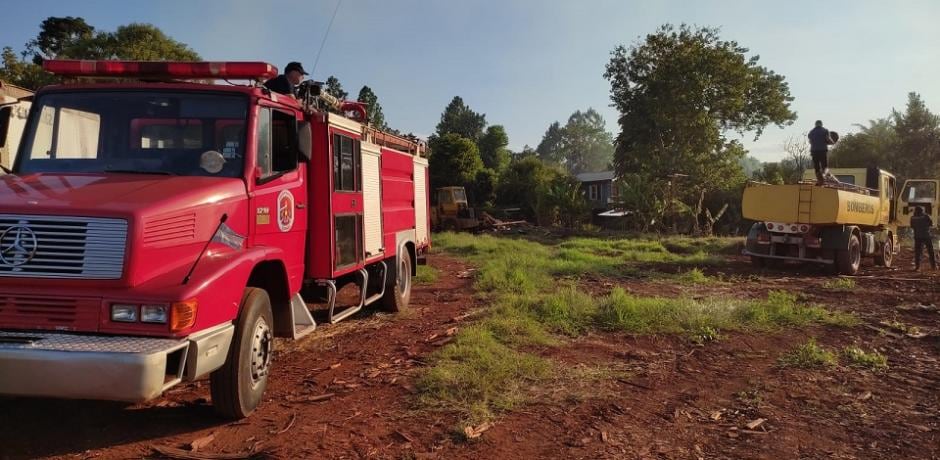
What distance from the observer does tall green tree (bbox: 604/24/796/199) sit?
1176 inches

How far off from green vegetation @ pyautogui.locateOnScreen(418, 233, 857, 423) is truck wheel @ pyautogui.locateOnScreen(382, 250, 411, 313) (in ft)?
4.41

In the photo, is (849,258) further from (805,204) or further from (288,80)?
(288,80)

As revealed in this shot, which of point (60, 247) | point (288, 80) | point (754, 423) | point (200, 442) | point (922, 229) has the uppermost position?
point (288, 80)

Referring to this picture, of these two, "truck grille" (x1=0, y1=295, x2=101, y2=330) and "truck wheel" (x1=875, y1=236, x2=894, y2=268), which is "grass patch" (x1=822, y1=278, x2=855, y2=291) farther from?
"truck grille" (x1=0, y1=295, x2=101, y2=330)

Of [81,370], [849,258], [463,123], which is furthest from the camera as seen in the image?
[463,123]

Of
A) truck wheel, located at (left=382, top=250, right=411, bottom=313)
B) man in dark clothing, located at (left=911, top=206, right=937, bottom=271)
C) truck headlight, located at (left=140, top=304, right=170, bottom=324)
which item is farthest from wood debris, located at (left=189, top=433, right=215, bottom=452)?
man in dark clothing, located at (left=911, top=206, right=937, bottom=271)

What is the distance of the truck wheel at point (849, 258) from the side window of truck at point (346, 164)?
39.8ft

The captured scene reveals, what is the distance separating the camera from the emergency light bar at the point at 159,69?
489 centimetres

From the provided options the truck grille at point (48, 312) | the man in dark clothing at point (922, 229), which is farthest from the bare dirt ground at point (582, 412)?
the man in dark clothing at point (922, 229)

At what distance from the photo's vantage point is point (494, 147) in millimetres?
49531

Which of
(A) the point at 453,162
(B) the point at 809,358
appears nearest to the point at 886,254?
(B) the point at 809,358

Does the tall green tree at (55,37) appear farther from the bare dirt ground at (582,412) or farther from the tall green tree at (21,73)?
the bare dirt ground at (582,412)

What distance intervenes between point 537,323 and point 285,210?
3.73 m

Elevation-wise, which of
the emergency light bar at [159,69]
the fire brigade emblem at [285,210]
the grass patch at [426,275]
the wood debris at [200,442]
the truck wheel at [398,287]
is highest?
the emergency light bar at [159,69]
